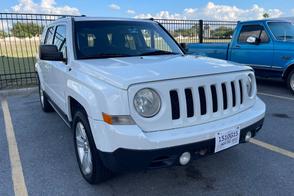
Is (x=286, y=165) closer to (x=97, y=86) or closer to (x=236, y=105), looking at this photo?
(x=236, y=105)

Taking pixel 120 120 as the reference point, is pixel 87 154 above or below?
below

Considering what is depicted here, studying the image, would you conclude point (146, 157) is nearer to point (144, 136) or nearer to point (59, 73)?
point (144, 136)

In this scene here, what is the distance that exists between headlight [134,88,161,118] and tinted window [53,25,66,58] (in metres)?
1.72

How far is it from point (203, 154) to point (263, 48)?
584 cm

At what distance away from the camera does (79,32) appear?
3811 mm

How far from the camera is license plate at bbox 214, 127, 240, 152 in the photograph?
2.70m

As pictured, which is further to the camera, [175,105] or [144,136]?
[175,105]

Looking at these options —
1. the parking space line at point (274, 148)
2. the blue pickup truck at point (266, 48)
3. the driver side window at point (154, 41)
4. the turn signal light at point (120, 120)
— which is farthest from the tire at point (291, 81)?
the turn signal light at point (120, 120)

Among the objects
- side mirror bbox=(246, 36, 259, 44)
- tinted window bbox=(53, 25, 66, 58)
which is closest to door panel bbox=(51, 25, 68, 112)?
tinted window bbox=(53, 25, 66, 58)

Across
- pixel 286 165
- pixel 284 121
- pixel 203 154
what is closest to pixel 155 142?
pixel 203 154

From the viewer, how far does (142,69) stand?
2.77 metres

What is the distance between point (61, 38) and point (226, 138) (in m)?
2.84

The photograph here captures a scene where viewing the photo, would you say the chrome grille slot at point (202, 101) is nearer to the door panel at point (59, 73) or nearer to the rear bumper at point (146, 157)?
the rear bumper at point (146, 157)

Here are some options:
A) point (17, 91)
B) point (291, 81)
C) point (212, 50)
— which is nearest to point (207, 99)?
point (291, 81)
